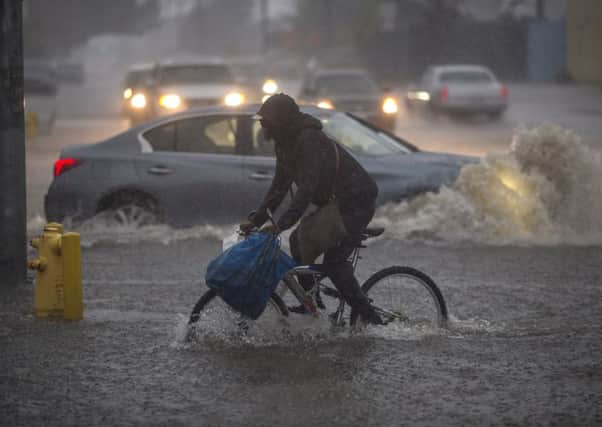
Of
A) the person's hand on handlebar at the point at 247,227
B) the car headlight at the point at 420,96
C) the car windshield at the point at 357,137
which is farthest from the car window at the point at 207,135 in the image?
the car headlight at the point at 420,96

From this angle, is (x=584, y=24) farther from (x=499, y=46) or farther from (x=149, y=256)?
(x=149, y=256)

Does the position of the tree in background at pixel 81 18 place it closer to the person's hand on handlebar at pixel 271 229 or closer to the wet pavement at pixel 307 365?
the wet pavement at pixel 307 365

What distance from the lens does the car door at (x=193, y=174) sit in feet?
41.2

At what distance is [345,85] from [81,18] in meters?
87.4

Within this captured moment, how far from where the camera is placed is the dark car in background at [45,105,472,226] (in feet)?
41.0

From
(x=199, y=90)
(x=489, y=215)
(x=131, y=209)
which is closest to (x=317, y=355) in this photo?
(x=131, y=209)

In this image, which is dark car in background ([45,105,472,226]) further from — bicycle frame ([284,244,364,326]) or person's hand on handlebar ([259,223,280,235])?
person's hand on handlebar ([259,223,280,235])

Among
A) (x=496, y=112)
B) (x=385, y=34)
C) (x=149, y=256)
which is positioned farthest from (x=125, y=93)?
(x=385, y=34)

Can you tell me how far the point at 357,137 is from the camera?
Answer: 13.1m

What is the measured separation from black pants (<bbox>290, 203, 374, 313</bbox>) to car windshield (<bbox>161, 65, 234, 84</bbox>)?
19.4 m

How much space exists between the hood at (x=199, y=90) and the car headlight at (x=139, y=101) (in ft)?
3.37

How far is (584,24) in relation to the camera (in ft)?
176

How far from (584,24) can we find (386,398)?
49.5m

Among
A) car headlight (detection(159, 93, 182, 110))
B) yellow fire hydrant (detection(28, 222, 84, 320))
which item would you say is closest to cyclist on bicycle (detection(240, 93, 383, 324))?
yellow fire hydrant (detection(28, 222, 84, 320))
